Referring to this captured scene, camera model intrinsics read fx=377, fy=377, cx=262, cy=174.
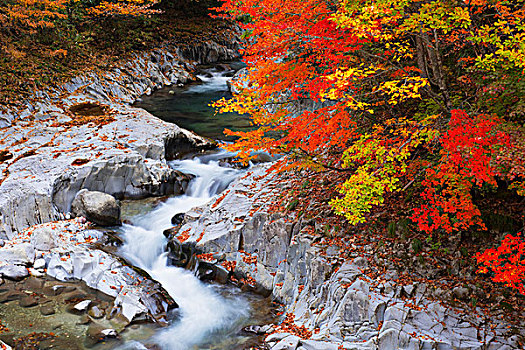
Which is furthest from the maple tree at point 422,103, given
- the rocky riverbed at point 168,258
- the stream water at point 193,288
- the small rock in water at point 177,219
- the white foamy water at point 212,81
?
the white foamy water at point 212,81

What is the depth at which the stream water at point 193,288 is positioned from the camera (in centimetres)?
718

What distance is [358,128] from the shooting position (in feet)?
27.6

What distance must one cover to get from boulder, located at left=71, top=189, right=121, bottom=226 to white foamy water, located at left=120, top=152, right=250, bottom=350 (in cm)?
51

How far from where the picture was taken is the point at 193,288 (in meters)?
8.79

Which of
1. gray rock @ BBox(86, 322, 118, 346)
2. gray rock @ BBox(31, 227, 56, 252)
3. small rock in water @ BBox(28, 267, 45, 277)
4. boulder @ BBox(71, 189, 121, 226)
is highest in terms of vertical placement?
boulder @ BBox(71, 189, 121, 226)

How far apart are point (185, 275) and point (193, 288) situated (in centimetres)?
55

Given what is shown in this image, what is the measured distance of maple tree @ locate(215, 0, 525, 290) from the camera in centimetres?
521

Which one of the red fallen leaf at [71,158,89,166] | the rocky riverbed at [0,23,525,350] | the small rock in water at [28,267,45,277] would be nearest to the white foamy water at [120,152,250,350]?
the rocky riverbed at [0,23,525,350]

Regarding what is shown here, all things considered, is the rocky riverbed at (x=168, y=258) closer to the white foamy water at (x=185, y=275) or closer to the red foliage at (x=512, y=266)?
the white foamy water at (x=185, y=275)

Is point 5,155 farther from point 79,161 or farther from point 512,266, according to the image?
point 512,266

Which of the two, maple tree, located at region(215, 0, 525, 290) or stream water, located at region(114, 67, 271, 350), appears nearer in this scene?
maple tree, located at region(215, 0, 525, 290)

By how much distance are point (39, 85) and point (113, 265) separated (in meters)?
11.4

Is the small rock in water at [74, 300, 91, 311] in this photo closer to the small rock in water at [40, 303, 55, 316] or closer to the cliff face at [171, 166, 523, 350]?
the small rock in water at [40, 303, 55, 316]

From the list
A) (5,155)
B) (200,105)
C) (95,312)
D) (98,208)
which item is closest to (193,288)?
(95,312)
